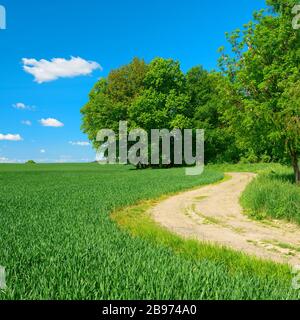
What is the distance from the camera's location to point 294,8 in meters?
20.5

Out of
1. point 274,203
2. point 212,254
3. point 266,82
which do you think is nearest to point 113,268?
point 212,254

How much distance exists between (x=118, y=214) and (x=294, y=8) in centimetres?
1566

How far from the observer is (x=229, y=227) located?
12953 millimetres

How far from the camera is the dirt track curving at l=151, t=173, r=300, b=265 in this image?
395 inches

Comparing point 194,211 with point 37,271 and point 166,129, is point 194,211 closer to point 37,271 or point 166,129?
point 37,271
